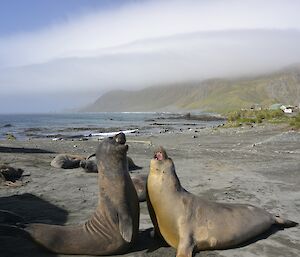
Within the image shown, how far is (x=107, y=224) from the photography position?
6227 millimetres

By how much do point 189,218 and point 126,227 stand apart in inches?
36.9

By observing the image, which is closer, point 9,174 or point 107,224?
point 107,224

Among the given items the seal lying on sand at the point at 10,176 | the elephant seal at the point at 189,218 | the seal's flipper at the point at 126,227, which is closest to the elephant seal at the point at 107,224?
the seal's flipper at the point at 126,227

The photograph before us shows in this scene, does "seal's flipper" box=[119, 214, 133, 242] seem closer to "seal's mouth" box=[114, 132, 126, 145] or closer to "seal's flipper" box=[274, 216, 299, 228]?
"seal's mouth" box=[114, 132, 126, 145]

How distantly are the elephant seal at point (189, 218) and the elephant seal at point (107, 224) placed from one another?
15.3 inches

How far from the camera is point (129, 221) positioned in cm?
617

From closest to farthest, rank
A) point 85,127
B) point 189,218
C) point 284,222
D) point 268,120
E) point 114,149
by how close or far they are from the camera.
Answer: point 189,218
point 114,149
point 284,222
point 268,120
point 85,127

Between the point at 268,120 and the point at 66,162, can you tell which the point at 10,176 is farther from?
the point at 268,120

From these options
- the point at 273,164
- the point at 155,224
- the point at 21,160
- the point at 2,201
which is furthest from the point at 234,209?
the point at 21,160

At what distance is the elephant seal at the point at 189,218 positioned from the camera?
243 inches

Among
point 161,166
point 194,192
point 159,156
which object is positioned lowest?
point 194,192

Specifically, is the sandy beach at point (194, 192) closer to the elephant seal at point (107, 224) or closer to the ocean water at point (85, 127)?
the elephant seal at point (107, 224)

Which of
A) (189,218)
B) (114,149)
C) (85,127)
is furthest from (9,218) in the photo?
(85,127)

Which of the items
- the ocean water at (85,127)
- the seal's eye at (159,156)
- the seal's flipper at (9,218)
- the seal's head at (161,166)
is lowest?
the ocean water at (85,127)
